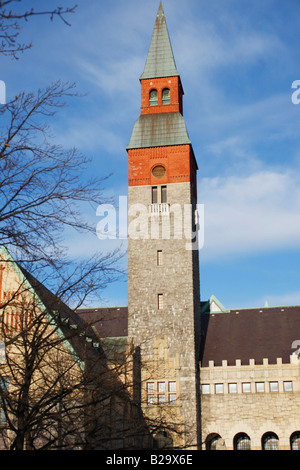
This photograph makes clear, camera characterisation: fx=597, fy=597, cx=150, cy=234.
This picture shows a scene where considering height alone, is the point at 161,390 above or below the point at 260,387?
below

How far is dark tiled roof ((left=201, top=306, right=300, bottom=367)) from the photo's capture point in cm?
3775

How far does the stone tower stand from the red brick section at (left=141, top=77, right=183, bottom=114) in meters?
0.07

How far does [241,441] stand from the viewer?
3622cm

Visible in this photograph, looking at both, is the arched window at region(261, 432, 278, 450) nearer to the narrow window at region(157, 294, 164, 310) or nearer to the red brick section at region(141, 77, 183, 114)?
the narrow window at region(157, 294, 164, 310)

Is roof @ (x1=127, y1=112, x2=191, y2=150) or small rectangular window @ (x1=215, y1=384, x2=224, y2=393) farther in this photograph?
roof @ (x1=127, y1=112, x2=191, y2=150)

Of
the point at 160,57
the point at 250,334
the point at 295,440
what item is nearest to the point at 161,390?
the point at 250,334

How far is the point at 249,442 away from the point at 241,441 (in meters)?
0.52

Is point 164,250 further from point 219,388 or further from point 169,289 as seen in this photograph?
point 219,388

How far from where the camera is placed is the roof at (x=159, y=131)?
3984 centimetres

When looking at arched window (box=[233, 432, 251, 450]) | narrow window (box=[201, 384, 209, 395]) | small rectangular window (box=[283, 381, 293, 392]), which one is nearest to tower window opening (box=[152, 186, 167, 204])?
narrow window (box=[201, 384, 209, 395])

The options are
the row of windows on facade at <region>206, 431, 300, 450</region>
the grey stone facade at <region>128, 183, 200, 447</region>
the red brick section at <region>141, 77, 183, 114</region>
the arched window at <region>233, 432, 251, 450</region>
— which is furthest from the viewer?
the red brick section at <region>141, 77, 183, 114</region>
